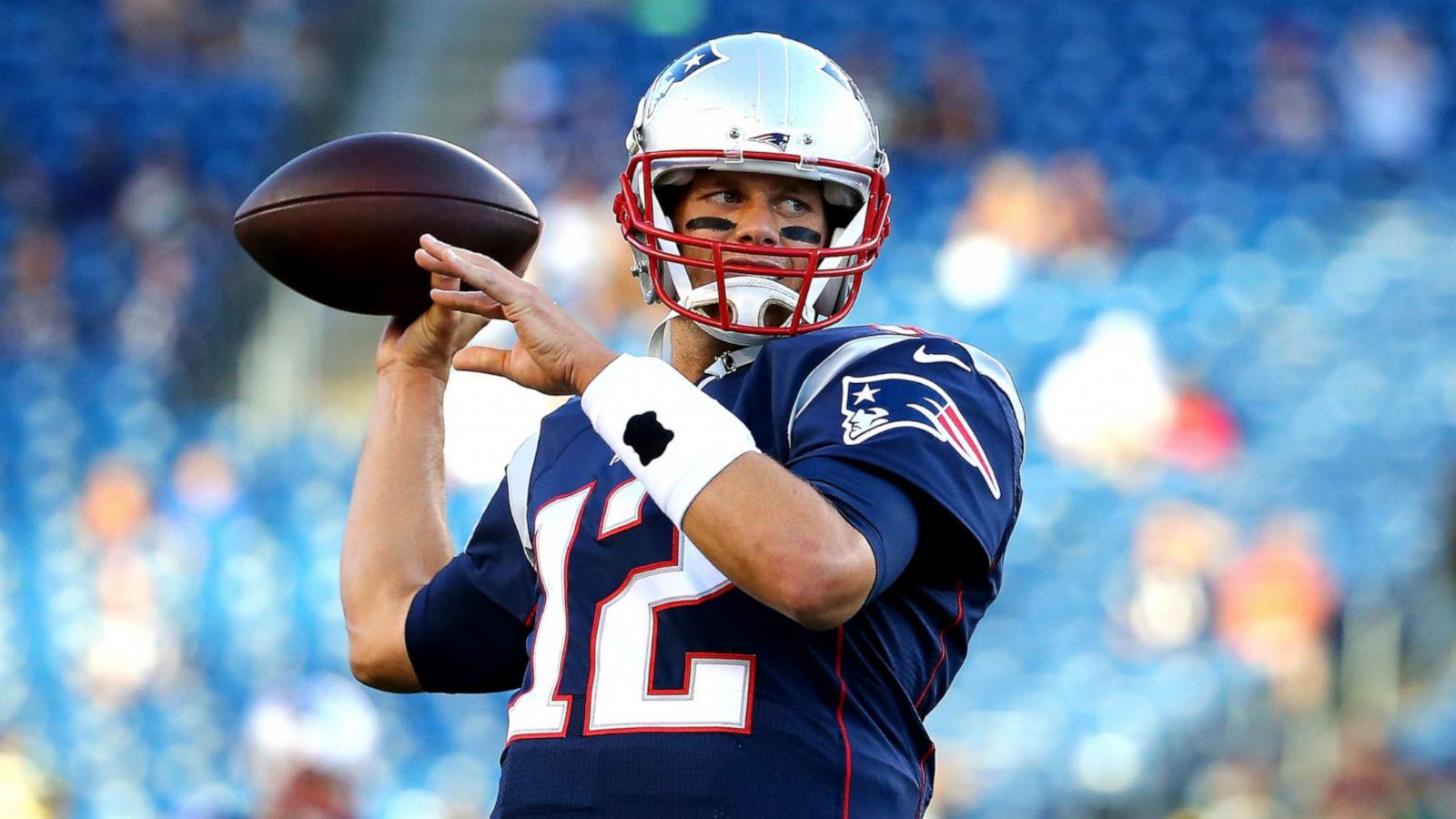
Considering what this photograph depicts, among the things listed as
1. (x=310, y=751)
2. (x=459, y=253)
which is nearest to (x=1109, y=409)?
(x=310, y=751)

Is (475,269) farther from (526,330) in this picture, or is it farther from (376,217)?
(376,217)

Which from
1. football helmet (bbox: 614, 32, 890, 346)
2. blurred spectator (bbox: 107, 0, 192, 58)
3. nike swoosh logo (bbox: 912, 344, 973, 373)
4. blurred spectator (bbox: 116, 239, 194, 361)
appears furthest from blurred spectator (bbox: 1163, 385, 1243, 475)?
blurred spectator (bbox: 107, 0, 192, 58)

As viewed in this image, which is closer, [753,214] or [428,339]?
[753,214]

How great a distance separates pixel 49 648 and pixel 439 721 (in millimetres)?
1849

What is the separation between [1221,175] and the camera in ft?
38.3

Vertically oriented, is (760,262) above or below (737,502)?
above

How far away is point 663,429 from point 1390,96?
10.4m

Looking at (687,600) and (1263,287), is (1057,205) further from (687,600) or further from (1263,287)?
Answer: (687,600)

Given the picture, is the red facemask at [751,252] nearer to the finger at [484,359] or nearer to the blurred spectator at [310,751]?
the finger at [484,359]

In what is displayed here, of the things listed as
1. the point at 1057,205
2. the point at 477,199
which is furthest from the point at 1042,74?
the point at 477,199

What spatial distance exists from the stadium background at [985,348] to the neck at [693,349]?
354 cm

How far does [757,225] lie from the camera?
107 inches

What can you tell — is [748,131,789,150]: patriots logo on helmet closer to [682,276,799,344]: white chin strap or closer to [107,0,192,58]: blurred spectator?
[682,276,799,344]: white chin strap

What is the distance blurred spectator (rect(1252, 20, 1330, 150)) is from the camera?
11.9 m
